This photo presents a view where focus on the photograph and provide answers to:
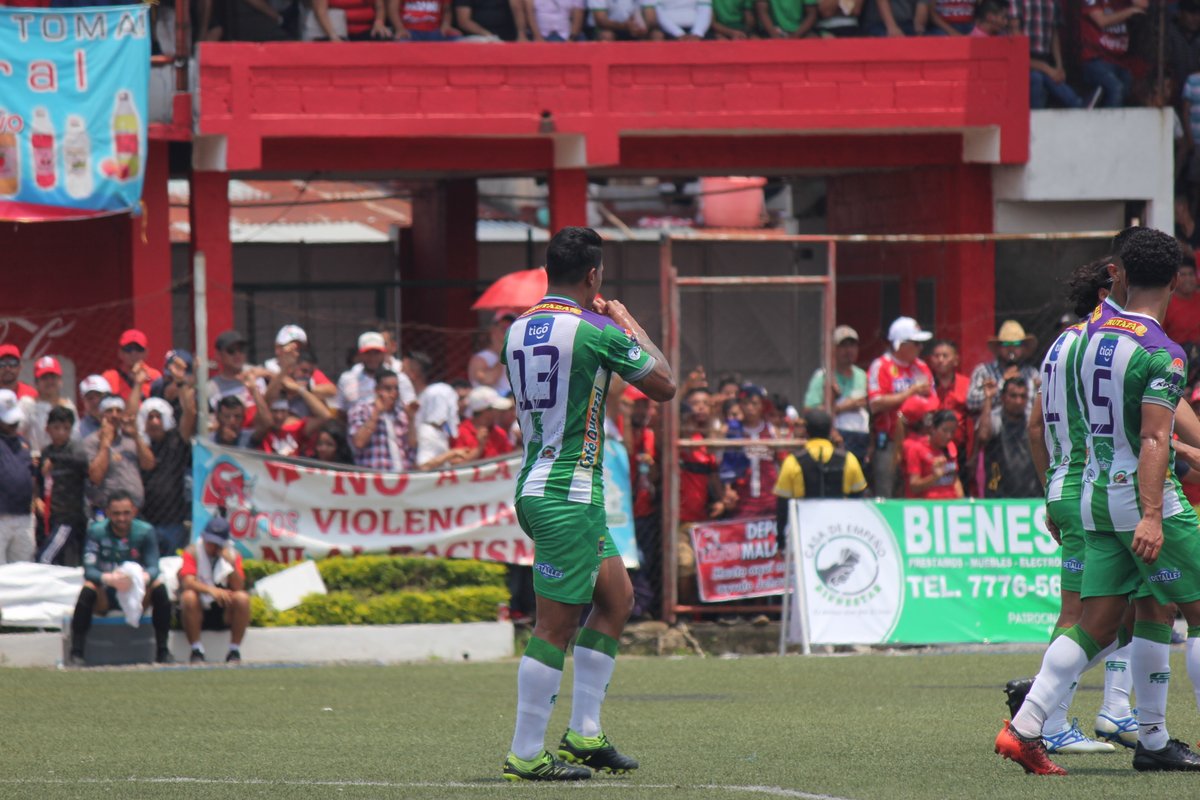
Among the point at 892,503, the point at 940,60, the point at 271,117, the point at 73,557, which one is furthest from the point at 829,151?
the point at 73,557

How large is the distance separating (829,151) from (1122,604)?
45.8 feet

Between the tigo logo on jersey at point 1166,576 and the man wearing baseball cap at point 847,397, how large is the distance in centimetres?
788

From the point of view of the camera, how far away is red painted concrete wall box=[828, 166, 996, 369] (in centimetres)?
1947

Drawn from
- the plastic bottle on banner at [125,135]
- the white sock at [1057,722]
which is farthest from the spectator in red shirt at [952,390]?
the white sock at [1057,722]

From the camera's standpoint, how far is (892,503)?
46.6ft

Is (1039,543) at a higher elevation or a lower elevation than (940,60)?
lower

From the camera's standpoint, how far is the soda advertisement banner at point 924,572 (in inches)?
555

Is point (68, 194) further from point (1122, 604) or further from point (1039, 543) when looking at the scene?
point (1122, 604)

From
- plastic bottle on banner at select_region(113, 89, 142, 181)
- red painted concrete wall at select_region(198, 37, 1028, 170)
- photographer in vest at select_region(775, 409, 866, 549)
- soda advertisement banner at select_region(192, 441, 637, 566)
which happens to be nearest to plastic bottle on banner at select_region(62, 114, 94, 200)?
plastic bottle on banner at select_region(113, 89, 142, 181)

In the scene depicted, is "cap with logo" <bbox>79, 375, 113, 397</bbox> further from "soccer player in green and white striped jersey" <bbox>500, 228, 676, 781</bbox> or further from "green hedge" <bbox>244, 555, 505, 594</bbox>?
"soccer player in green and white striped jersey" <bbox>500, 228, 676, 781</bbox>

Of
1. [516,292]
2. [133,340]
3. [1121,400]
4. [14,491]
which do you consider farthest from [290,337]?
[1121,400]

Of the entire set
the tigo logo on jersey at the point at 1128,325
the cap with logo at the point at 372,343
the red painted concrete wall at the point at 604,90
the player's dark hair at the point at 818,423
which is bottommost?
the player's dark hair at the point at 818,423

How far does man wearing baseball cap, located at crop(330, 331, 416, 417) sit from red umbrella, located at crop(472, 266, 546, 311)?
3.87ft

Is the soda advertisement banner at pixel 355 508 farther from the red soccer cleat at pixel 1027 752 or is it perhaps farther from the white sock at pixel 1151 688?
the red soccer cleat at pixel 1027 752
